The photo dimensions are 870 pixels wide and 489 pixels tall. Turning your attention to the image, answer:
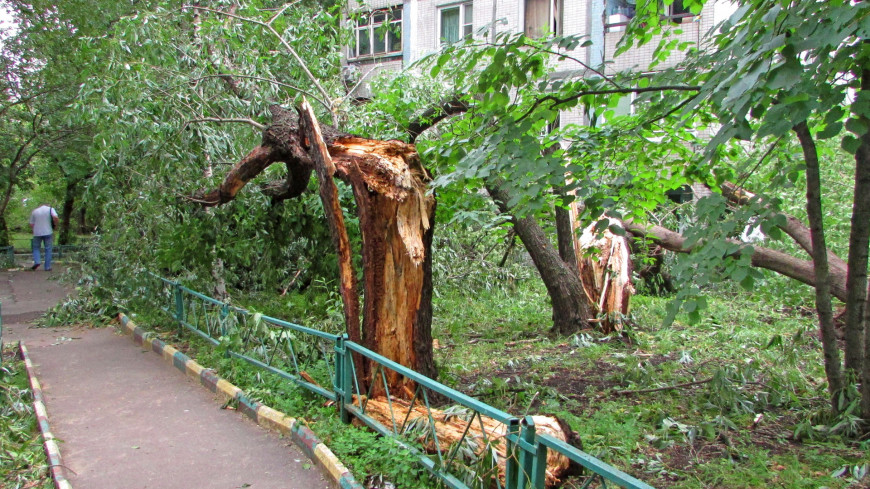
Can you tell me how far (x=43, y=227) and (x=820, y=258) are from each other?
18.1 meters

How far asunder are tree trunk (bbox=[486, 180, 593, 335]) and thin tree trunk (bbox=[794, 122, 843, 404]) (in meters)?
4.24

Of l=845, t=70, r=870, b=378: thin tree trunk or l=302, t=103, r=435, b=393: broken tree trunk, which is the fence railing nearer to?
l=302, t=103, r=435, b=393: broken tree trunk

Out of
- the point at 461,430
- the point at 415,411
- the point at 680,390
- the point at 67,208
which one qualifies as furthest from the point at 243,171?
the point at 67,208

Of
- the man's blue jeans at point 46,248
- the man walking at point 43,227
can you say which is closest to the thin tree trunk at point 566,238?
the man walking at point 43,227

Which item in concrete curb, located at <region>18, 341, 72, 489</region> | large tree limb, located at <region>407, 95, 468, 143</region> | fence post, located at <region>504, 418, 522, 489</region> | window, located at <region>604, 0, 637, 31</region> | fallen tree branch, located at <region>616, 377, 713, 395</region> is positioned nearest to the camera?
fence post, located at <region>504, 418, 522, 489</region>

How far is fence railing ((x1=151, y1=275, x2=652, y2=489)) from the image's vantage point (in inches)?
127

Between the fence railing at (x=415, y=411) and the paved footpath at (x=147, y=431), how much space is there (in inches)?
24.2

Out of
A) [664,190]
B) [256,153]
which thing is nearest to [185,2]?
[256,153]

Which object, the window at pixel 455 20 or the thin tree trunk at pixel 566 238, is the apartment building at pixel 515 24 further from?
the thin tree trunk at pixel 566 238

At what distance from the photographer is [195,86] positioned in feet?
27.0

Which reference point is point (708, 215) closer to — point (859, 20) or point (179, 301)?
point (859, 20)

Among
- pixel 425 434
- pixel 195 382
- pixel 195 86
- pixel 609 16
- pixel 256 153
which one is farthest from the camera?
pixel 609 16

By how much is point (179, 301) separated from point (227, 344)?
212cm

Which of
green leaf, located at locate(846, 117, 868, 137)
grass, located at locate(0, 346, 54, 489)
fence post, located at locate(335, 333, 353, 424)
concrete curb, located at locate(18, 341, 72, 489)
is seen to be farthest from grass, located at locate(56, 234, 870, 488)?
grass, located at locate(0, 346, 54, 489)
